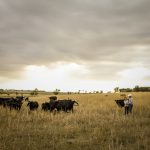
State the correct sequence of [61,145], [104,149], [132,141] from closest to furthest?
[104,149]
[61,145]
[132,141]

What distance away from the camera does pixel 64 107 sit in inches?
952

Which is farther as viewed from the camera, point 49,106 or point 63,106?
point 49,106

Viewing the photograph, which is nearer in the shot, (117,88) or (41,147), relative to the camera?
(41,147)

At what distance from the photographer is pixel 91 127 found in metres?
14.8

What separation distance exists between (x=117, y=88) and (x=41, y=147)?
125362 mm

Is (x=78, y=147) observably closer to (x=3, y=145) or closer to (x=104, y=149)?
(x=104, y=149)

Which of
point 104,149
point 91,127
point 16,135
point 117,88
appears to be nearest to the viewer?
point 104,149

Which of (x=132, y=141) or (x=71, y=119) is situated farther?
(x=71, y=119)

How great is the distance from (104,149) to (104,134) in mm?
2584

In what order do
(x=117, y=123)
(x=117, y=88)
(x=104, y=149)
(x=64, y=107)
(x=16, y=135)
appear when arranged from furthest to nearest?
(x=117, y=88) < (x=64, y=107) < (x=117, y=123) < (x=16, y=135) < (x=104, y=149)

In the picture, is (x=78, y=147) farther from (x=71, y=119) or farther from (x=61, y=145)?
(x=71, y=119)

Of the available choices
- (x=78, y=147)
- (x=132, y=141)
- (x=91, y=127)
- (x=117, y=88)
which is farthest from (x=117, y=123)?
(x=117, y=88)

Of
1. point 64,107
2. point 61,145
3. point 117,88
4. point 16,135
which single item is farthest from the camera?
point 117,88

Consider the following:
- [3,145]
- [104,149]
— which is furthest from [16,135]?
[104,149]
